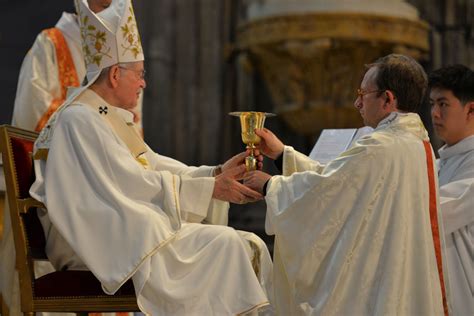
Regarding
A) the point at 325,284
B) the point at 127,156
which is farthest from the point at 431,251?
the point at 127,156

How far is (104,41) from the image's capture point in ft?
14.1

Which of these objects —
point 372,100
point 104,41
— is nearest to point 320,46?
point 372,100

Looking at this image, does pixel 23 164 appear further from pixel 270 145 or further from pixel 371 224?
pixel 371 224

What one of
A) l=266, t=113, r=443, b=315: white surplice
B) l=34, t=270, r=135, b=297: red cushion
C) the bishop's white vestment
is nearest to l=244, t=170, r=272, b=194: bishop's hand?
l=266, t=113, r=443, b=315: white surplice

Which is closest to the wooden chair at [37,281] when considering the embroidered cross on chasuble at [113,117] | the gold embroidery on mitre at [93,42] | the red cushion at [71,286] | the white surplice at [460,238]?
the red cushion at [71,286]

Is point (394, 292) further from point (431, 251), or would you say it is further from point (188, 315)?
point (188, 315)

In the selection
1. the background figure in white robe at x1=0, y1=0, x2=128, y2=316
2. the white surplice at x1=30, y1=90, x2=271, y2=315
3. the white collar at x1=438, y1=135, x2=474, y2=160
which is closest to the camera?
the white surplice at x1=30, y1=90, x2=271, y2=315

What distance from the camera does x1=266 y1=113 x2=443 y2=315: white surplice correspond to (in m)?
4.07

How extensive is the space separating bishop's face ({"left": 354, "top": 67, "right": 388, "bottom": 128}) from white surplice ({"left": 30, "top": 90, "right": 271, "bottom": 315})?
80 centimetres

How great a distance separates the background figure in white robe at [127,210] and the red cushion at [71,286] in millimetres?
126

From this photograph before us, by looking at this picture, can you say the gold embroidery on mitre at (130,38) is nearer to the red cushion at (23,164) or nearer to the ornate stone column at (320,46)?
the red cushion at (23,164)

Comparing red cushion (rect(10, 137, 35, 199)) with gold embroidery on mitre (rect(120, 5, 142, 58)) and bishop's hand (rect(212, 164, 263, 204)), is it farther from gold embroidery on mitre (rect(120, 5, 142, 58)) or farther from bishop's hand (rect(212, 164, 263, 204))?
bishop's hand (rect(212, 164, 263, 204))

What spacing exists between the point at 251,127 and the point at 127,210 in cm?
74

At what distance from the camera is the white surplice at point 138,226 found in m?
3.93
